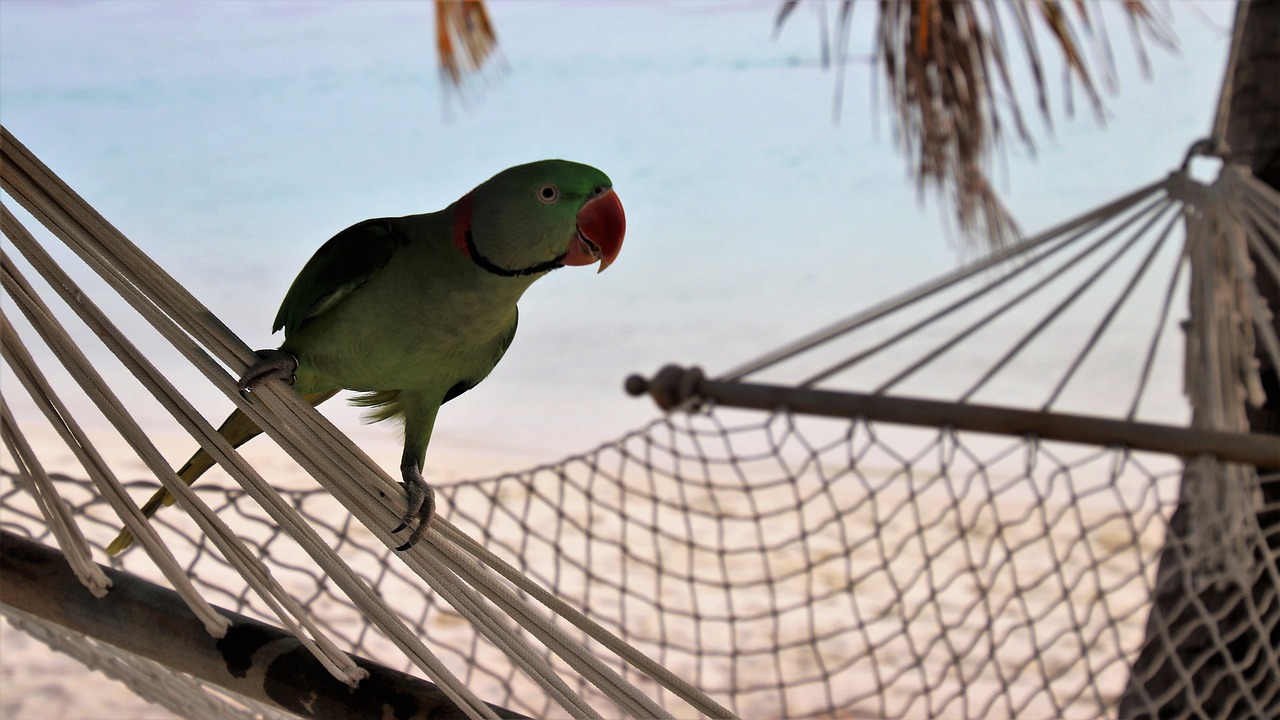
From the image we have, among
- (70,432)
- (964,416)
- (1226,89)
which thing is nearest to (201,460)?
(70,432)

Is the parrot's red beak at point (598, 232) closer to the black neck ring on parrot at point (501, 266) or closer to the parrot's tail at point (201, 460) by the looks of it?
the black neck ring on parrot at point (501, 266)

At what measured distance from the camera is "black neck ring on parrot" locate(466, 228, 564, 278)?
0.42 meters

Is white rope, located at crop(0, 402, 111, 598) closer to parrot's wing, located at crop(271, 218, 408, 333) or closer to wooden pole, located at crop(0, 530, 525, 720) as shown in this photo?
wooden pole, located at crop(0, 530, 525, 720)

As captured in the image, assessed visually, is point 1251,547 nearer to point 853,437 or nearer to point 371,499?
point 853,437

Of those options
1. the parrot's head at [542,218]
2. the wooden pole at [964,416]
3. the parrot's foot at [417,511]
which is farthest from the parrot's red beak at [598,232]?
the wooden pole at [964,416]

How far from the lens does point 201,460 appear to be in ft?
1.70

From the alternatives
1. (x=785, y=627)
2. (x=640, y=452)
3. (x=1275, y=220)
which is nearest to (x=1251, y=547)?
(x=1275, y=220)

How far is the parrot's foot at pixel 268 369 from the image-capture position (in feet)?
1.27

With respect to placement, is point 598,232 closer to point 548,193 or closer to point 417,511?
point 548,193

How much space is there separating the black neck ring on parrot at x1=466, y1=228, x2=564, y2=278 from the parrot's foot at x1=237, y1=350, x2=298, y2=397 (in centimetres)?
9

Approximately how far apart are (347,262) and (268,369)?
7 centimetres

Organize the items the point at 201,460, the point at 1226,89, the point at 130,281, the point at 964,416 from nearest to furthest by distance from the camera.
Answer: the point at 130,281 < the point at 201,460 < the point at 964,416 < the point at 1226,89

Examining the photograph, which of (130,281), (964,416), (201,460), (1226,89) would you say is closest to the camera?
(130,281)

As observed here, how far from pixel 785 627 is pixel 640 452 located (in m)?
1.53
